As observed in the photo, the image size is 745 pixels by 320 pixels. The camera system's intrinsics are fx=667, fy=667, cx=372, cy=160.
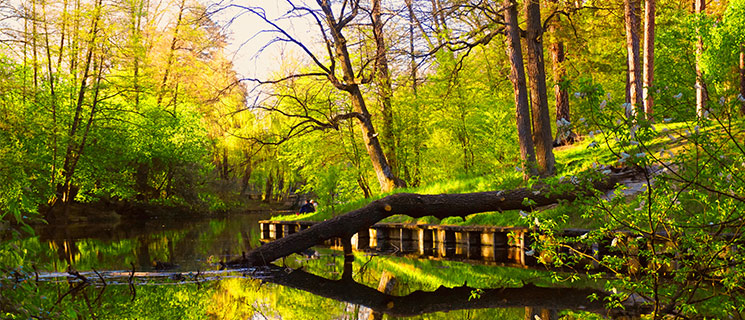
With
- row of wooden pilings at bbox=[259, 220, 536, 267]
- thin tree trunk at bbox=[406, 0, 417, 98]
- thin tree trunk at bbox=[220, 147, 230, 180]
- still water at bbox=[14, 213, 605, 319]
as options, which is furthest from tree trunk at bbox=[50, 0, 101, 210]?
row of wooden pilings at bbox=[259, 220, 536, 267]

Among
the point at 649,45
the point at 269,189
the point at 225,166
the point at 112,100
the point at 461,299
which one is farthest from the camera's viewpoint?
the point at 269,189

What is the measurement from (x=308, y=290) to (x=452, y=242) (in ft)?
19.1

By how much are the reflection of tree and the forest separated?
724 millimetres

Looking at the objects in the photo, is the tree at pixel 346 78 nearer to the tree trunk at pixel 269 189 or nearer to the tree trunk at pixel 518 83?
the tree trunk at pixel 518 83

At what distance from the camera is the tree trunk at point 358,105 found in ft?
63.9

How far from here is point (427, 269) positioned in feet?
36.6

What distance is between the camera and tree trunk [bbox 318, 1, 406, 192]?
63.9ft

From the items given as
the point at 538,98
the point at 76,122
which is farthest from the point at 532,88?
the point at 76,122

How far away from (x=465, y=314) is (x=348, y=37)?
51.3 ft

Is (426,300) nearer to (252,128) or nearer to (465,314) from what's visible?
(465,314)

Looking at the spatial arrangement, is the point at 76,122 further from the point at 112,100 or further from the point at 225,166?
the point at 225,166

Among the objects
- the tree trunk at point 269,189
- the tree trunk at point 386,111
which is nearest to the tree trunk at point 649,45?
the tree trunk at point 386,111

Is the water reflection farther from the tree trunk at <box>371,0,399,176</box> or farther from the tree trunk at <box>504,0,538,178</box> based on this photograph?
the tree trunk at <box>504,0,538,178</box>

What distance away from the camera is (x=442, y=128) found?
63.0 feet
